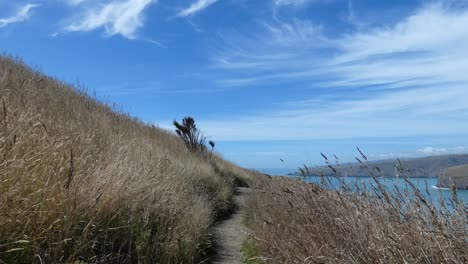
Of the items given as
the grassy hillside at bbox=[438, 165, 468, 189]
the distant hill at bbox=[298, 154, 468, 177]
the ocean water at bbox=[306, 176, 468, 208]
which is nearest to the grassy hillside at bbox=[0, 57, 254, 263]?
the distant hill at bbox=[298, 154, 468, 177]

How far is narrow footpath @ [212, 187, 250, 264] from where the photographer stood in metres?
7.04

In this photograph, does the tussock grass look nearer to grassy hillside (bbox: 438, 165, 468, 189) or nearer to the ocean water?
the ocean water

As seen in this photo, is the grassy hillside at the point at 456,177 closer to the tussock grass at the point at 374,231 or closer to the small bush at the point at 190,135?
the tussock grass at the point at 374,231

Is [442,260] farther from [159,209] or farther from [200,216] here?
[200,216]

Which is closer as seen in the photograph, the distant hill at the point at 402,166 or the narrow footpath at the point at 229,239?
the distant hill at the point at 402,166

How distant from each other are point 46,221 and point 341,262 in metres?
2.38

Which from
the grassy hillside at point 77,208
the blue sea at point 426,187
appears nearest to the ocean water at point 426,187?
the blue sea at point 426,187

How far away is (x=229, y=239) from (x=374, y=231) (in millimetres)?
5273

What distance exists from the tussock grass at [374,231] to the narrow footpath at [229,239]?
63.9 inches

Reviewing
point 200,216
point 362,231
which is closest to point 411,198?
point 362,231

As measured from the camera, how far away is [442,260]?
9.84 feet

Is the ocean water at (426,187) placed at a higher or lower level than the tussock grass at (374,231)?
higher

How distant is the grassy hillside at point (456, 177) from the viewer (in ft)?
12.3

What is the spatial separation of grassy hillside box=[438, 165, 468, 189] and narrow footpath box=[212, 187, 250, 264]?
3.00 metres
